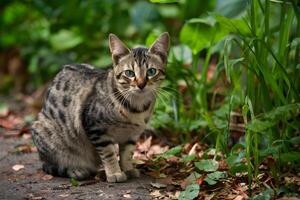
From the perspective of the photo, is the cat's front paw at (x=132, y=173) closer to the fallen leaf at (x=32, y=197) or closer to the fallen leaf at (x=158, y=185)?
the fallen leaf at (x=158, y=185)

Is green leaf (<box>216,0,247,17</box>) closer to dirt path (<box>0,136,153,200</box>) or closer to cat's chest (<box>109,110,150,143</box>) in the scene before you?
cat's chest (<box>109,110,150,143</box>)

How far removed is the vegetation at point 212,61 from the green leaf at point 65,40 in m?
0.01

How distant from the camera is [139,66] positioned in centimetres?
354

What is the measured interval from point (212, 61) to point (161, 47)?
3.67 meters

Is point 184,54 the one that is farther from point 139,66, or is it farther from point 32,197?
point 32,197

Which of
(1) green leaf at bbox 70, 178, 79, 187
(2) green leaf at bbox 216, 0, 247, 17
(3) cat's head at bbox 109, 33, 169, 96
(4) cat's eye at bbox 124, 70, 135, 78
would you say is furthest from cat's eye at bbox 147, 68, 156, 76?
(2) green leaf at bbox 216, 0, 247, 17

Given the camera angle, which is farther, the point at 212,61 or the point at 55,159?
the point at 212,61

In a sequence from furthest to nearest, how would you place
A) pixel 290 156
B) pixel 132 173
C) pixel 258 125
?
pixel 132 173, pixel 290 156, pixel 258 125

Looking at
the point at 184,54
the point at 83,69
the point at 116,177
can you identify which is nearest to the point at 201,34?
the point at 184,54

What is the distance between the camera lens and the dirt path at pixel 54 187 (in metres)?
3.37

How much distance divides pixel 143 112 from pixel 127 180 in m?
0.47

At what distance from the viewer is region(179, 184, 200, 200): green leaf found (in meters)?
3.22

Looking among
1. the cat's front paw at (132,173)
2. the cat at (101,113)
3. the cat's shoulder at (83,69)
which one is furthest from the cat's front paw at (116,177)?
the cat's shoulder at (83,69)

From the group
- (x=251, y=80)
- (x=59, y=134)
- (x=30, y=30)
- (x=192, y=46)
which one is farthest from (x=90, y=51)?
(x=251, y=80)
